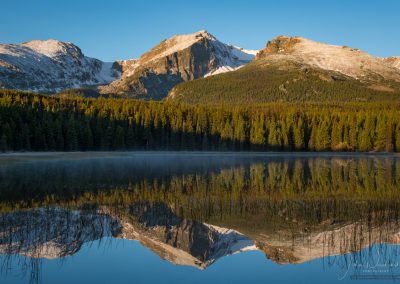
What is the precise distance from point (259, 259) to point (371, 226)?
9352 millimetres

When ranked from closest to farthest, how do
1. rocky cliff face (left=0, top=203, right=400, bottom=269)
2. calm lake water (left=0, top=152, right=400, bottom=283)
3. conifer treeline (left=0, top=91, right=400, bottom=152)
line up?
calm lake water (left=0, top=152, right=400, bottom=283), rocky cliff face (left=0, top=203, right=400, bottom=269), conifer treeline (left=0, top=91, right=400, bottom=152)

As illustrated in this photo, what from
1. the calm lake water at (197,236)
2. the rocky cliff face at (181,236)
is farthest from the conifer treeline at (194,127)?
the rocky cliff face at (181,236)

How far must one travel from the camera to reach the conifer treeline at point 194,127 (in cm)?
14062

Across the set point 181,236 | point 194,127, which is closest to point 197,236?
point 181,236

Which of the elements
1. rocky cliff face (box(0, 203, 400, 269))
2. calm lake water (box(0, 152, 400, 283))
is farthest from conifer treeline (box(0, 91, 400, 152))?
rocky cliff face (box(0, 203, 400, 269))

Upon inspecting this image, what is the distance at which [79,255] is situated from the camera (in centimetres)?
2223

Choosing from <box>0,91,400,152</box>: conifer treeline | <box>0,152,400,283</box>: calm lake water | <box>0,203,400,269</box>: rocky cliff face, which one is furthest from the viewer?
<box>0,91,400,152</box>: conifer treeline

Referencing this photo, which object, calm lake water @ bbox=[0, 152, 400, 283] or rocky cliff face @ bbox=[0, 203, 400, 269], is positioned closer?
calm lake water @ bbox=[0, 152, 400, 283]

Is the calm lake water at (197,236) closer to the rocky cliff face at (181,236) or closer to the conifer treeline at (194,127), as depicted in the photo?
the rocky cliff face at (181,236)

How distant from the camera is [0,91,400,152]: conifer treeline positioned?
461 ft

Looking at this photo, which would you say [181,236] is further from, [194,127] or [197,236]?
[194,127]

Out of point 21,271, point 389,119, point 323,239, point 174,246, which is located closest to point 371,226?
point 323,239

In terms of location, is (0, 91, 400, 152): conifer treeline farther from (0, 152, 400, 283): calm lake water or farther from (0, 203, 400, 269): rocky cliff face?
(0, 203, 400, 269): rocky cliff face

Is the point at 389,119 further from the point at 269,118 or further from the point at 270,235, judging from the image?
the point at 270,235
